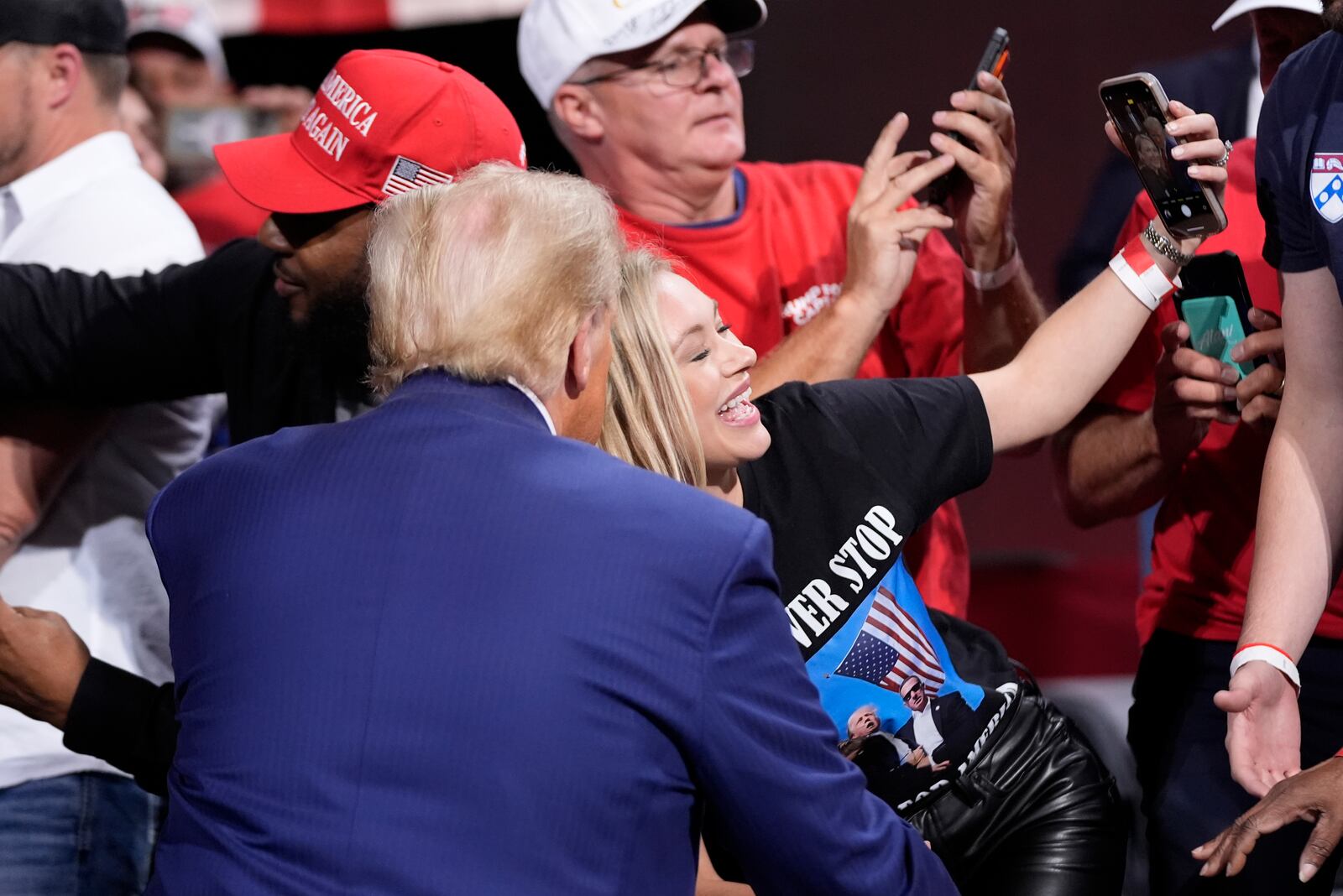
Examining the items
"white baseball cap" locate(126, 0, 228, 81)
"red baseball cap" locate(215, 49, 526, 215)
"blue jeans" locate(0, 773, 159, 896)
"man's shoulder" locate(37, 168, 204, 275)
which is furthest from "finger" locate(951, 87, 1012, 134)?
"white baseball cap" locate(126, 0, 228, 81)

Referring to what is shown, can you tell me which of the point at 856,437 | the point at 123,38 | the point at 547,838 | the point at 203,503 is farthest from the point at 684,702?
the point at 123,38

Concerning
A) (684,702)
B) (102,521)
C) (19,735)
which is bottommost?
(19,735)

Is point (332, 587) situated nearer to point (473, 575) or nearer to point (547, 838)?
point (473, 575)

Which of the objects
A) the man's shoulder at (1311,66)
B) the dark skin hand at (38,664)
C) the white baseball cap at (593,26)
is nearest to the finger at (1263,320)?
the man's shoulder at (1311,66)

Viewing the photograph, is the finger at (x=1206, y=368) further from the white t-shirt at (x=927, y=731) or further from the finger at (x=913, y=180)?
the white t-shirt at (x=927, y=731)

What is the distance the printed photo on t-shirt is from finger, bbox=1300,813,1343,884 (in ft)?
1.49

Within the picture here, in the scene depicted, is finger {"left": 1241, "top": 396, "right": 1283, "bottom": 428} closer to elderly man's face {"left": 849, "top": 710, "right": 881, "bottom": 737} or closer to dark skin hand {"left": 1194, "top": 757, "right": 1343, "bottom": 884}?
dark skin hand {"left": 1194, "top": 757, "right": 1343, "bottom": 884}

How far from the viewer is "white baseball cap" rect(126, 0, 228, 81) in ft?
15.4

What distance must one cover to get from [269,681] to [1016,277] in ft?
5.12

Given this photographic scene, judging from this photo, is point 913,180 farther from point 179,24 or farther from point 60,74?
point 179,24

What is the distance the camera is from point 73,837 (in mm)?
2396

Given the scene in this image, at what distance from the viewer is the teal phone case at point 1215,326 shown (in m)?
2.29

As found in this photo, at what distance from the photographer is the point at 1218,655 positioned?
2.41m

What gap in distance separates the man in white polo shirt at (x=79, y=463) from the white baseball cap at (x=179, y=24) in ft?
6.78
